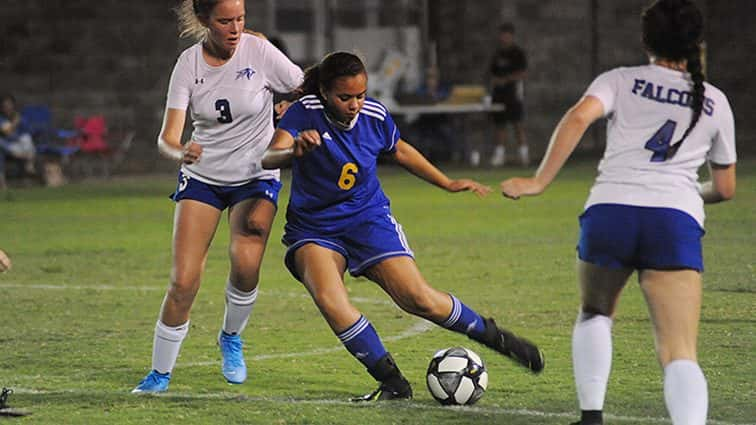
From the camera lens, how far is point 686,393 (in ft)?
17.8

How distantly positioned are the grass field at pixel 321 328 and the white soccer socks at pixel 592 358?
82 cm

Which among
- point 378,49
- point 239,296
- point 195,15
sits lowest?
point 378,49

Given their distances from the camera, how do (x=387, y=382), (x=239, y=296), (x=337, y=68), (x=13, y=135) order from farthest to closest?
(x=13, y=135)
(x=239, y=296)
(x=387, y=382)
(x=337, y=68)

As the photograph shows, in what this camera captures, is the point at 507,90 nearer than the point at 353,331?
No

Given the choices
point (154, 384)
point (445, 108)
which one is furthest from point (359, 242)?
point (445, 108)

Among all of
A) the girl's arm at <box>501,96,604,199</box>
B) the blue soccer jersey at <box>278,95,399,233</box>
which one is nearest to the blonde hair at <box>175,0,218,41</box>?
the blue soccer jersey at <box>278,95,399,233</box>

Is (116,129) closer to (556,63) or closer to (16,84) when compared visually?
(16,84)

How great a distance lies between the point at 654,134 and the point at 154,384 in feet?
9.93

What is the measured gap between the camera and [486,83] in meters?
28.1

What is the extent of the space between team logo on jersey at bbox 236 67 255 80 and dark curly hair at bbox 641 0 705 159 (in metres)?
2.55

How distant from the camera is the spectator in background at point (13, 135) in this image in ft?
74.9

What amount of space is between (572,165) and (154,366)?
59.9 feet

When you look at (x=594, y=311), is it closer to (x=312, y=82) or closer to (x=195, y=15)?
(x=312, y=82)

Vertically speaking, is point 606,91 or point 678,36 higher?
point 678,36
